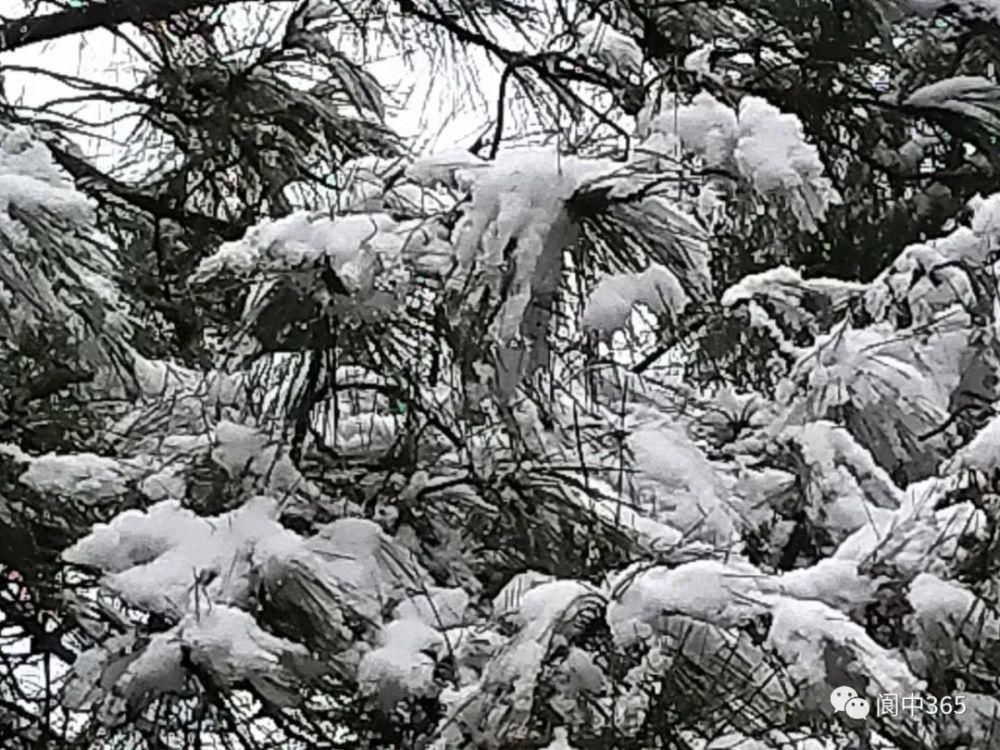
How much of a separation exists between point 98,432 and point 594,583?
0.59m

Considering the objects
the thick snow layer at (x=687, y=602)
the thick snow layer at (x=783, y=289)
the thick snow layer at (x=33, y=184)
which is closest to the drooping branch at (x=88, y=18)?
the thick snow layer at (x=33, y=184)

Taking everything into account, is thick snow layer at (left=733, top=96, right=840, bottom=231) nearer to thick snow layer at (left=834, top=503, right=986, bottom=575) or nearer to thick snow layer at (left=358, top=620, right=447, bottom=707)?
thick snow layer at (left=834, top=503, right=986, bottom=575)

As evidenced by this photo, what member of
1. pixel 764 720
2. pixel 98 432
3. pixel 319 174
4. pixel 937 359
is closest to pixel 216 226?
pixel 319 174

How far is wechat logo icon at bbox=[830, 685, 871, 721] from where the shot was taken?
75cm

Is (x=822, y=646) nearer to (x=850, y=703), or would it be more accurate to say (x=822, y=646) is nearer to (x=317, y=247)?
(x=850, y=703)

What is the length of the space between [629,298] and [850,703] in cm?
24

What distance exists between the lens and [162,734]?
1020 millimetres

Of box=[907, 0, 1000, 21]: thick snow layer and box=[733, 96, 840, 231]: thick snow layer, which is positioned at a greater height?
box=[907, 0, 1000, 21]: thick snow layer

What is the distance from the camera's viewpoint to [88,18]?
1581 mm

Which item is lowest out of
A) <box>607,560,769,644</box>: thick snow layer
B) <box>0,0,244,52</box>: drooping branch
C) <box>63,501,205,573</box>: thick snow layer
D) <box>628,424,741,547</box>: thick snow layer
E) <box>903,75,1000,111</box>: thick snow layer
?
<box>607,560,769,644</box>: thick snow layer

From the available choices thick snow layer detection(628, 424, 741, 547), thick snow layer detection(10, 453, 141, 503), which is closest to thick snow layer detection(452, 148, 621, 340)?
thick snow layer detection(628, 424, 741, 547)

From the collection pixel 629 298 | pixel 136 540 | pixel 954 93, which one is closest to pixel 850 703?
pixel 629 298

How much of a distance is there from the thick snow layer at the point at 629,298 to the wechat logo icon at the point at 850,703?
0.22 metres

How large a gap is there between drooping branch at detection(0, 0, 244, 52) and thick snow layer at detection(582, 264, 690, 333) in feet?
2.93
